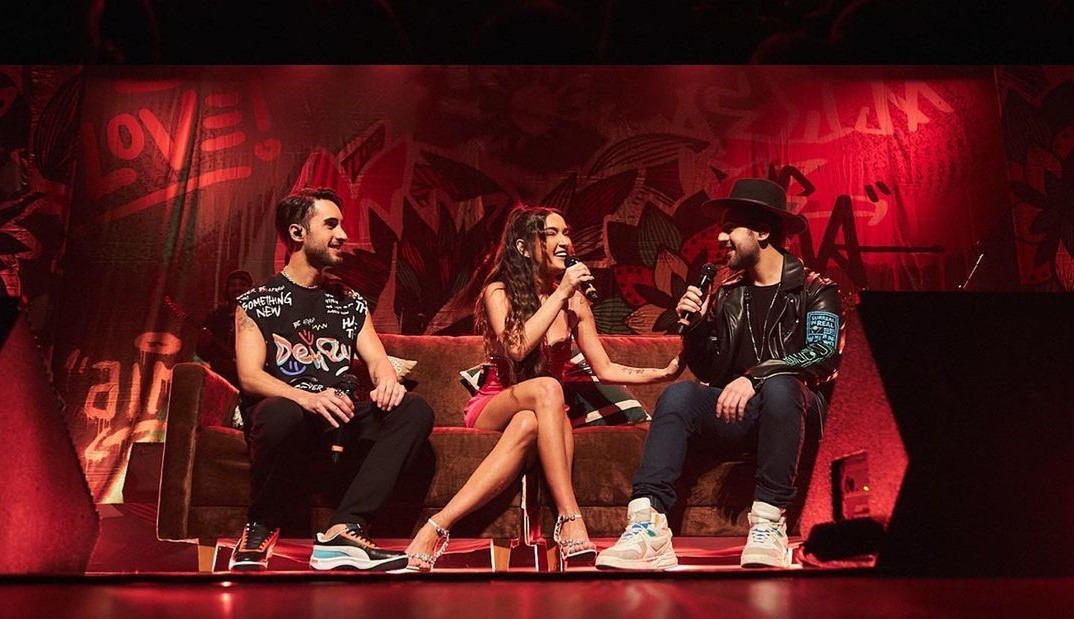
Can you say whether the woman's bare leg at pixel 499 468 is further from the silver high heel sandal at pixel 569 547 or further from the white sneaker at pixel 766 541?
the white sneaker at pixel 766 541

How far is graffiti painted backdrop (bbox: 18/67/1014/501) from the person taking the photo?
4871 mm

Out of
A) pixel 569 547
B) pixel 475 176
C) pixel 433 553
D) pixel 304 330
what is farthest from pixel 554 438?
pixel 475 176

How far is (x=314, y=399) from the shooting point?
265cm

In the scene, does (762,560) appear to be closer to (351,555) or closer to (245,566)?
(351,555)

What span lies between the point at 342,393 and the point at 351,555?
0.46 meters

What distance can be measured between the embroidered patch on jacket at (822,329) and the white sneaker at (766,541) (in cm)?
54

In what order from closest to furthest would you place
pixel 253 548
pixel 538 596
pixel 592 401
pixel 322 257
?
pixel 538 596 → pixel 253 548 → pixel 322 257 → pixel 592 401

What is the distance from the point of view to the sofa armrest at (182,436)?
9.28ft

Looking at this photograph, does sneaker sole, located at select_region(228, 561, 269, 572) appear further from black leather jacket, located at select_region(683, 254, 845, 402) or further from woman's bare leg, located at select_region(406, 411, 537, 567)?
black leather jacket, located at select_region(683, 254, 845, 402)

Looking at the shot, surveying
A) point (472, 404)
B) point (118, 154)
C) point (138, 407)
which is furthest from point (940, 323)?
point (118, 154)

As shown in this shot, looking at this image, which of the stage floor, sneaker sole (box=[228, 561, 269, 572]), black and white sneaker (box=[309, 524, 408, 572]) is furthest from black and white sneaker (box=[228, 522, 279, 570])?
the stage floor

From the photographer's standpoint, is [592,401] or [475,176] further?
[475,176]

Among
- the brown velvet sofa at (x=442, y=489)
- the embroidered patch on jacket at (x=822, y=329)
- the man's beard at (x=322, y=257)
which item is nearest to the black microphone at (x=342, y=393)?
the brown velvet sofa at (x=442, y=489)

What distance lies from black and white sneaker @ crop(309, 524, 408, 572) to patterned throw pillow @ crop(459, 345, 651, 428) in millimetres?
836
